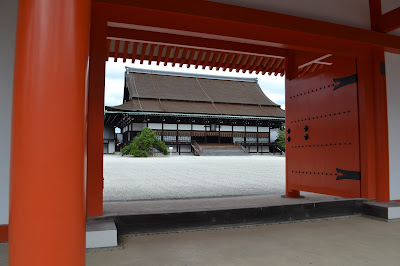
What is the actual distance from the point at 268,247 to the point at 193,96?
80.8ft

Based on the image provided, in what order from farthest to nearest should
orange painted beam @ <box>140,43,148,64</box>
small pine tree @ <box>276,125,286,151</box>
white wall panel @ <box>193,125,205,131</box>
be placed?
small pine tree @ <box>276,125,286,151</box>, white wall panel @ <box>193,125,205,131</box>, orange painted beam @ <box>140,43,148,64</box>

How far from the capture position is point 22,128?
3.81ft

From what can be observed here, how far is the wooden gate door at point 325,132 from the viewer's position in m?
3.82

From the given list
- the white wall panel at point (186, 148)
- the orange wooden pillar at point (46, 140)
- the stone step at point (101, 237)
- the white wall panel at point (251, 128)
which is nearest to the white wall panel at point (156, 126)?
the white wall panel at point (186, 148)

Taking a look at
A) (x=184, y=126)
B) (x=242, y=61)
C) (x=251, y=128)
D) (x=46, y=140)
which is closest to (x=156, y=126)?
(x=184, y=126)

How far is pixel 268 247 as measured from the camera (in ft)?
8.30

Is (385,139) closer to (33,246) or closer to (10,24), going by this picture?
(33,246)

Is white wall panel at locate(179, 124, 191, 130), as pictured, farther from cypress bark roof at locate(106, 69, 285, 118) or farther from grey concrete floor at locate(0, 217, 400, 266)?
grey concrete floor at locate(0, 217, 400, 266)

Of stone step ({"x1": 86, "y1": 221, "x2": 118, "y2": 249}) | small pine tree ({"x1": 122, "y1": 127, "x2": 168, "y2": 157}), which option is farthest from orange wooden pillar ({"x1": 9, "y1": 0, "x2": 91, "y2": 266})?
small pine tree ({"x1": 122, "y1": 127, "x2": 168, "y2": 157})

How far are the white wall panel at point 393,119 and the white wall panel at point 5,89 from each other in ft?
13.5

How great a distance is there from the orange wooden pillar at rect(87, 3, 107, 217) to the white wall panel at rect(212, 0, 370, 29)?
1222 mm

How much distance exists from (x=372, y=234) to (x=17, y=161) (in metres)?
3.03

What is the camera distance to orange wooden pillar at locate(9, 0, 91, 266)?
1136 millimetres

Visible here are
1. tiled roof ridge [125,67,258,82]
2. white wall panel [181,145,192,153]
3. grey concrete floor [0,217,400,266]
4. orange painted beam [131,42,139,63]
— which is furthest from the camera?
tiled roof ridge [125,67,258,82]
